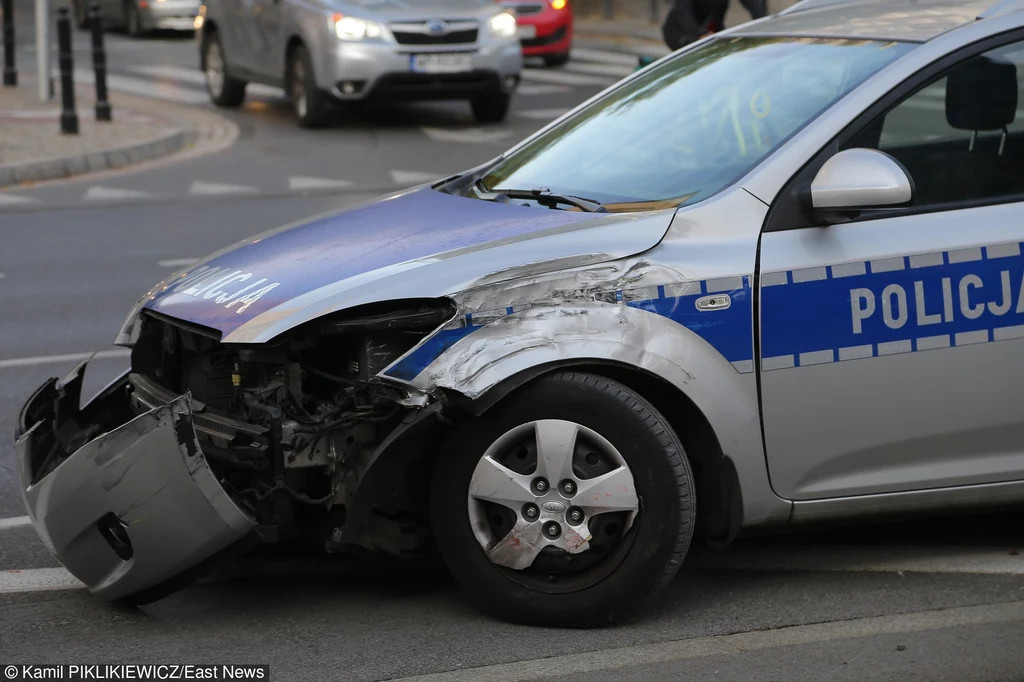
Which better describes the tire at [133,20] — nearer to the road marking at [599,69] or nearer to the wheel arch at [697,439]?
the road marking at [599,69]

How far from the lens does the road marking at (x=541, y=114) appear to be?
16297 millimetres

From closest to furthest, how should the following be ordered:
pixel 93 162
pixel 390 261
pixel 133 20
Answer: pixel 390 261
pixel 93 162
pixel 133 20

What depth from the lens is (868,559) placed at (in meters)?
4.41

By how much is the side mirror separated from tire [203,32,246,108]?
1406 cm

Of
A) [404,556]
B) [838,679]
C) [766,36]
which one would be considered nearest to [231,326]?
[404,556]

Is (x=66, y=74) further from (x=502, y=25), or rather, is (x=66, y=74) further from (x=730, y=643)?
(x=730, y=643)

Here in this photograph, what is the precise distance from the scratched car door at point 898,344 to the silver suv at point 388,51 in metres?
11.1

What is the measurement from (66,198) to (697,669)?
9.54 meters

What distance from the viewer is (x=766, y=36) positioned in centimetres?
480

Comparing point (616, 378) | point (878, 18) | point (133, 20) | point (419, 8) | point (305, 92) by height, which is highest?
point (878, 18)

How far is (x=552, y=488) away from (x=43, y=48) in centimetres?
1410

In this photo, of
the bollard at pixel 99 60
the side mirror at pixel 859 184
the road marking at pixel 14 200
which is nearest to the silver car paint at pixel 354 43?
the bollard at pixel 99 60

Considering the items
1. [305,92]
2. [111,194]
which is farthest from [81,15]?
[111,194]

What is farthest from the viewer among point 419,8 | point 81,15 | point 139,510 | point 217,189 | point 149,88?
point 81,15
